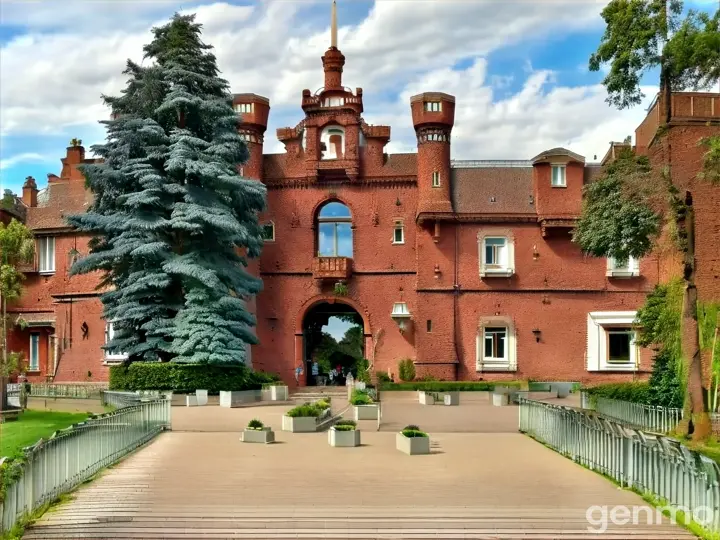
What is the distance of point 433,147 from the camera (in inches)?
1528

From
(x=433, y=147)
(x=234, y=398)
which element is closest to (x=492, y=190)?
(x=433, y=147)

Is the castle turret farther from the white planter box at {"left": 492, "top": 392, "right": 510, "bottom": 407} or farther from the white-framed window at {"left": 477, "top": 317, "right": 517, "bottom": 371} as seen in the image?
the white planter box at {"left": 492, "top": 392, "right": 510, "bottom": 407}

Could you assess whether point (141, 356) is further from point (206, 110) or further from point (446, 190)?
point (446, 190)

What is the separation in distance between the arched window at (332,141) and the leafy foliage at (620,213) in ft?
57.4

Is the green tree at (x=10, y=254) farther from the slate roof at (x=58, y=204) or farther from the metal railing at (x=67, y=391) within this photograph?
the slate roof at (x=58, y=204)

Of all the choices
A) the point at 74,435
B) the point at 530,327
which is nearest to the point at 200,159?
the point at 530,327

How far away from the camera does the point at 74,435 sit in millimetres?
13219

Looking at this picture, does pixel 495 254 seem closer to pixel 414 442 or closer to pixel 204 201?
pixel 204 201

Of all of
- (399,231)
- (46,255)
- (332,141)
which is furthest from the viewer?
(46,255)

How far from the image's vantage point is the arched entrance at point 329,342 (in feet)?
130

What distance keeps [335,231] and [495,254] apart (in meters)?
7.74

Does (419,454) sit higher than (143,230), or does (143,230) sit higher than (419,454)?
(143,230)

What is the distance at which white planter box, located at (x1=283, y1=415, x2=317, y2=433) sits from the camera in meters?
22.1

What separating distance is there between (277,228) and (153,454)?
23558 mm
